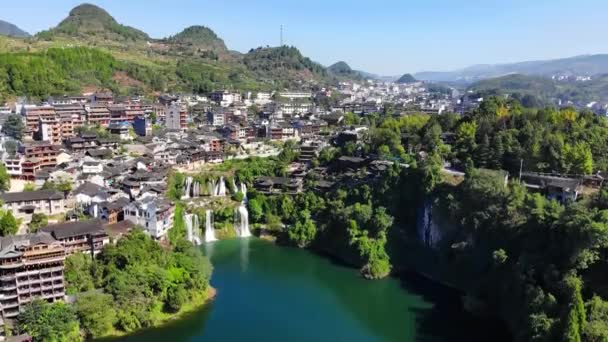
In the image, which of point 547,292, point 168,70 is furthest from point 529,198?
point 168,70

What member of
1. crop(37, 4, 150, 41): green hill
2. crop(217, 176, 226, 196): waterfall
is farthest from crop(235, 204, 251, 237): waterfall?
crop(37, 4, 150, 41): green hill

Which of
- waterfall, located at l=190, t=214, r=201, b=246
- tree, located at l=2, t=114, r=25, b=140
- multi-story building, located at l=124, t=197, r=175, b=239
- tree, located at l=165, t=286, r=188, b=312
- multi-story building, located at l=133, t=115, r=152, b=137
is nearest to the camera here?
tree, located at l=165, t=286, r=188, b=312

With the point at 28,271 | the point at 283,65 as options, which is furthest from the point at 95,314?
the point at 283,65

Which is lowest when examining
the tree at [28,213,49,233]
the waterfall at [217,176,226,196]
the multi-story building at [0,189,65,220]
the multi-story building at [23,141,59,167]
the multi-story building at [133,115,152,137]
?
the waterfall at [217,176,226,196]

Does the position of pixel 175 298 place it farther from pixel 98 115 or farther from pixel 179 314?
pixel 98 115

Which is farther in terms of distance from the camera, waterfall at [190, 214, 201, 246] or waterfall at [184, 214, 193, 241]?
waterfall at [190, 214, 201, 246]

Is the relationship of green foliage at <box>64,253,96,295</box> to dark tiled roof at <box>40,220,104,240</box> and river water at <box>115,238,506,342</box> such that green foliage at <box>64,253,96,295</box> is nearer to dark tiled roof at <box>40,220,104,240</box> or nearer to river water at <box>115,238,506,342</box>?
dark tiled roof at <box>40,220,104,240</box>
